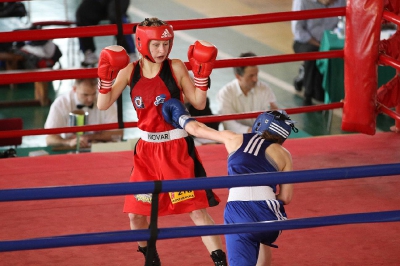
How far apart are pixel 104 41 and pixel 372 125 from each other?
20.0 ft

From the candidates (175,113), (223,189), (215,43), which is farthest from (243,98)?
(215,43)

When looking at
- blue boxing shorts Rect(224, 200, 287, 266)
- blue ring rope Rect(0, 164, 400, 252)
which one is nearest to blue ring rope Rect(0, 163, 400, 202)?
blue ring rope Rect(0, 164, 400, 252)

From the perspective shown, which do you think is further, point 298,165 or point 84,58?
point 84,58

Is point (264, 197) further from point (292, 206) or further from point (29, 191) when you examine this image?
point (29, 191)

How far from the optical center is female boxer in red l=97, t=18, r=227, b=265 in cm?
290

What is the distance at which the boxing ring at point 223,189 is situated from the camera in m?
2.31

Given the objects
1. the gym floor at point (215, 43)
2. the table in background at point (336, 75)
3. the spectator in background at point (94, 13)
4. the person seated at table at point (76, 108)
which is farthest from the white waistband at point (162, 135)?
the spectator in background at point (94, 13)

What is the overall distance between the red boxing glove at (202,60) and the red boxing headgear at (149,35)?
0.12 metres

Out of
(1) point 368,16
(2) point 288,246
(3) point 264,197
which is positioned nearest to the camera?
(3) point 264,197

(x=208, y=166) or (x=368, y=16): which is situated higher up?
(x=368, y=16)

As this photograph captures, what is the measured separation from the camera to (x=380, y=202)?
3654 millimetres

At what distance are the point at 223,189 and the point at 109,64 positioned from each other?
1.14 m

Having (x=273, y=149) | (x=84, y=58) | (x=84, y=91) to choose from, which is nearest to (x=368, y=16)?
(x=273, y=149)

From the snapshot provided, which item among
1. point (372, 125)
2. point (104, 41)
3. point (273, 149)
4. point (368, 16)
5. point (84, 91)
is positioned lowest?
point (104, 41)
